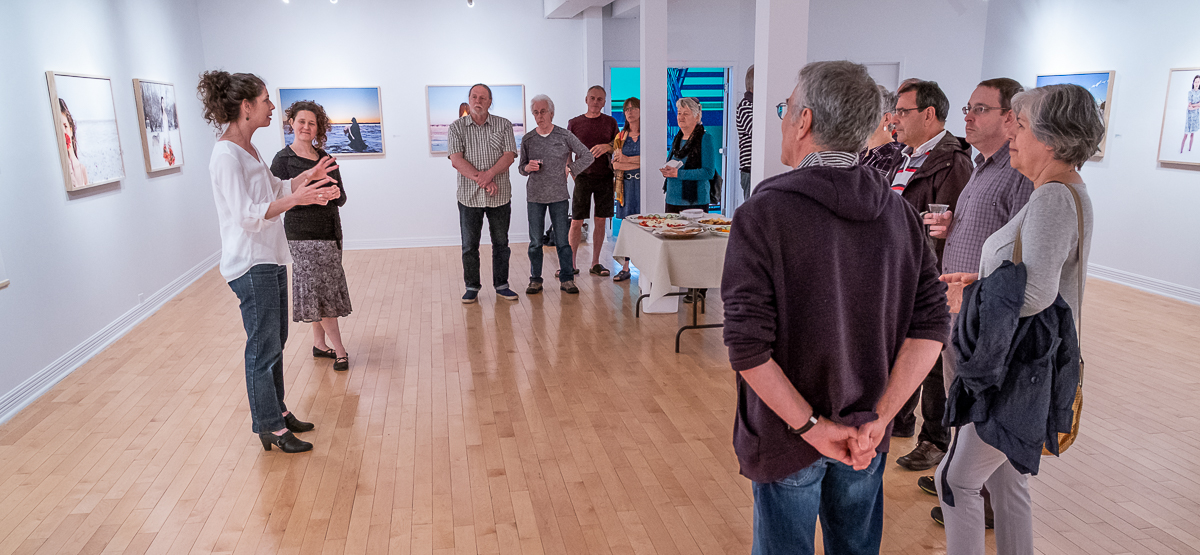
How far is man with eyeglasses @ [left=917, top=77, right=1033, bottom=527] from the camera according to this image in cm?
253

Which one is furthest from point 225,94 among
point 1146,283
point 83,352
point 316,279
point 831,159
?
point 1146,283

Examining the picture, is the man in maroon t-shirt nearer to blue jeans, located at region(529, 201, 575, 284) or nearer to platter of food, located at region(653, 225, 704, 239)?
blue jeans, located at region(529, 201, 575, 284)

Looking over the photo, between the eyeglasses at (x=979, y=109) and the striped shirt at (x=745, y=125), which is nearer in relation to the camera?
the eyeglasses at (x=979, y=109)

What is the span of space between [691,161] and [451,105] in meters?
4.35

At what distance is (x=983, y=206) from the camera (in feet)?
8.48

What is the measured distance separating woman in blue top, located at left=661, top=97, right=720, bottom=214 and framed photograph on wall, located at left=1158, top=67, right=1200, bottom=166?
13.2 feet

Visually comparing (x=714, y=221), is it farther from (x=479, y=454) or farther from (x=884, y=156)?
(x=479, y=454)

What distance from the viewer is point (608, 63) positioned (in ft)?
31.7

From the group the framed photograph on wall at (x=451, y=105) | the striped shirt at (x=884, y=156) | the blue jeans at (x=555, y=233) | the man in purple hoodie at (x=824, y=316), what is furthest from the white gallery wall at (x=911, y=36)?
the man in purple hoodie at (x=824, y=316)

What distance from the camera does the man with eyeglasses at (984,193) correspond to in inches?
99.6

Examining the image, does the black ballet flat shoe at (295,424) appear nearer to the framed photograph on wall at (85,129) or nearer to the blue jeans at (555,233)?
the framed photograph on wall at (85,129)

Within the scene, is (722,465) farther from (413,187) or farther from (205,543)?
(413,187)

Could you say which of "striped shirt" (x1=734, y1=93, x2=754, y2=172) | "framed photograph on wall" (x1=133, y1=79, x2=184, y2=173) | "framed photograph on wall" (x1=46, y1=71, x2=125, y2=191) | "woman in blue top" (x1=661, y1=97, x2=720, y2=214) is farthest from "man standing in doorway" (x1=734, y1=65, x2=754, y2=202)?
"framed photograph on wall" (x1=133, y1=79, x2=184, y2=173)

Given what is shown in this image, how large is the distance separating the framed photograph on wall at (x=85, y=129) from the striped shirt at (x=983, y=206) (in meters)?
5.44
